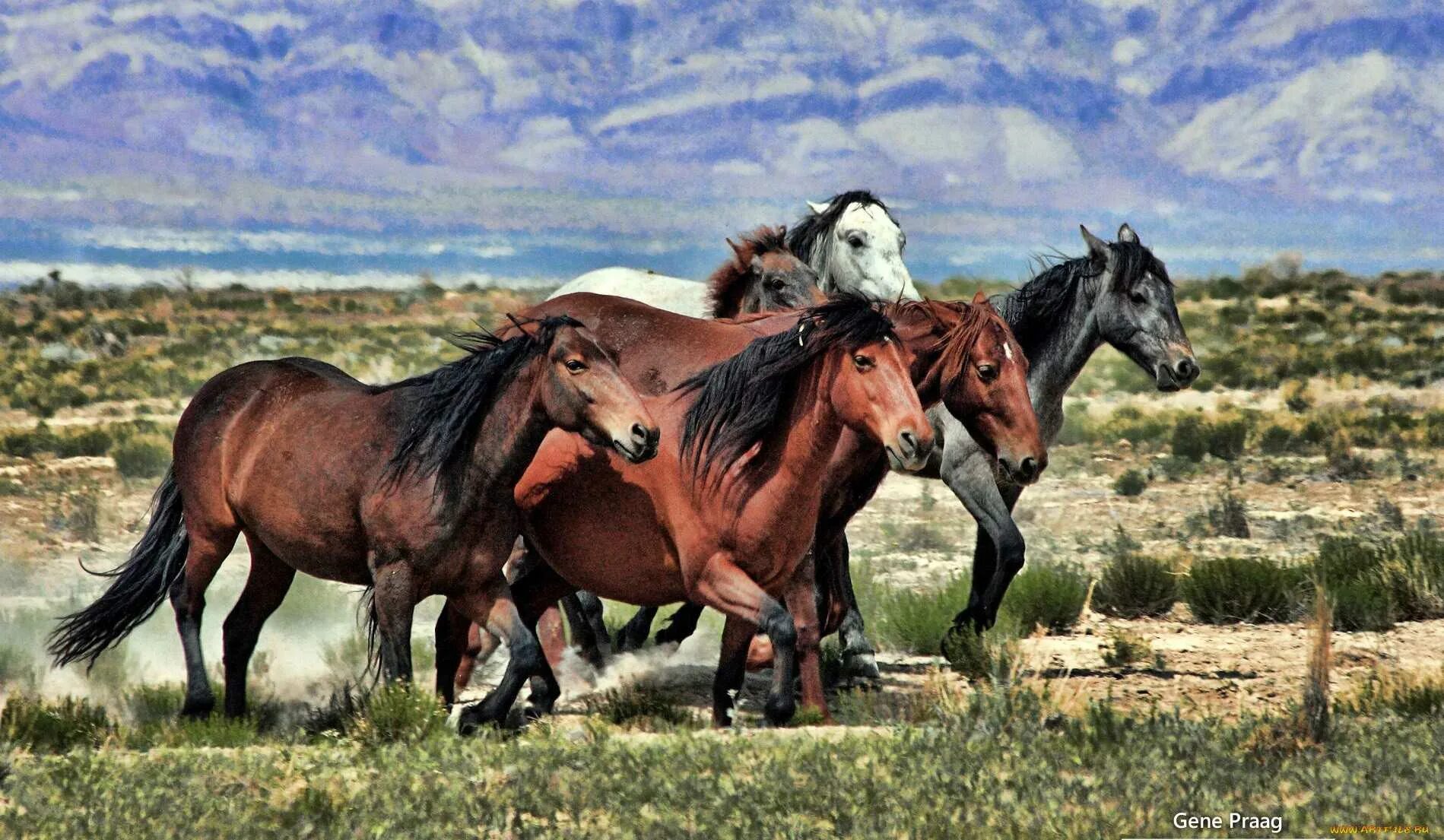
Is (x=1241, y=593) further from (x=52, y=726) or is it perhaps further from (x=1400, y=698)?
(x=52, y=726)

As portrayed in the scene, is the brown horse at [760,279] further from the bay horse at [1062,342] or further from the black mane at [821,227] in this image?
the bay horse at [1062,342]

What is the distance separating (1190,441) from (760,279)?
15.4 metres

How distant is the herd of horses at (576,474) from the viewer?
7508 mm

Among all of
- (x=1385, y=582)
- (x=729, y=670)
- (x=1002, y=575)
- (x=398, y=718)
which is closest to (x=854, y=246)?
(x=1002, y=575)

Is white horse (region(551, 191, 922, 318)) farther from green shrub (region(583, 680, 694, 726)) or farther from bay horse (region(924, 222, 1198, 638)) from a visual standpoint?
green shrub (region(583, 680, 694, 726))

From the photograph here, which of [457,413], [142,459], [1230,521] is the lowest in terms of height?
[142,459]

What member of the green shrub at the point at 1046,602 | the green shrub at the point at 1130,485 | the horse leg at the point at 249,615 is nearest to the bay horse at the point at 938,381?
the horse leg at the point at 249,615

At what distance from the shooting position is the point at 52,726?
26.0ft

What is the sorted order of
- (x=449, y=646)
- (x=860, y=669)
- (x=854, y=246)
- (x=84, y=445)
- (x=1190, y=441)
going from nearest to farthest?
(x=449, y=646) → (x=860, y=669) → (x=854, y=246) → (x=84, y=445) → (x=1190, y=441)

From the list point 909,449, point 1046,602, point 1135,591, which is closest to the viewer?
point 909,449

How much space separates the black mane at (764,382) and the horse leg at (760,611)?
0.46 meters

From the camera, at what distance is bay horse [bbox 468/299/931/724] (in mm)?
7426

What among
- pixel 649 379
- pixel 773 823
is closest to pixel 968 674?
pixel 649 379

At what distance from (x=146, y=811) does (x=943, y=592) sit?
271 inches
